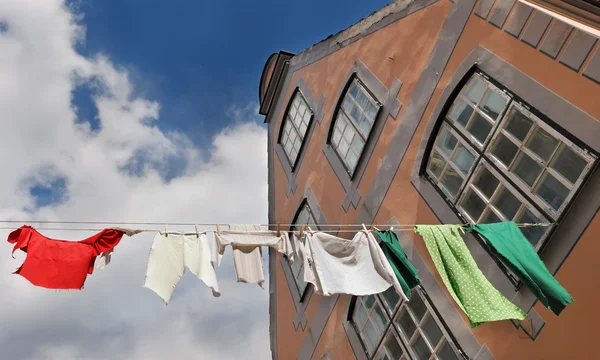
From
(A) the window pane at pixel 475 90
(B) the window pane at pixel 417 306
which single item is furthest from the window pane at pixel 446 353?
(A) the window pane at pixel 475 90

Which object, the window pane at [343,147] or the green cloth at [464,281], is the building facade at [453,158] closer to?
the window pane at [343,147]

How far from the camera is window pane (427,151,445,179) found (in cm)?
695

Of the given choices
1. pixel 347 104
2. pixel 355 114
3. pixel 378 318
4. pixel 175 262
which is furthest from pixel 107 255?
pixel 347 104

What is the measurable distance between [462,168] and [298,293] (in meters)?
5.40

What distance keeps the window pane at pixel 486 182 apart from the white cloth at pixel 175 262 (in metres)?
3.69

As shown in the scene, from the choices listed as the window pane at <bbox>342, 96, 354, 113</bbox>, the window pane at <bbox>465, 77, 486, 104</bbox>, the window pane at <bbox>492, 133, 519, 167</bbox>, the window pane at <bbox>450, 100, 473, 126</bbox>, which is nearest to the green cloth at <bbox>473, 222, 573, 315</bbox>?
the window pane at <bbox>492, 133, 519, 167</bbox>

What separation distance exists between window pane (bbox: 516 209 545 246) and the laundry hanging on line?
192 inches

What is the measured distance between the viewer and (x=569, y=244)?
4.86 m

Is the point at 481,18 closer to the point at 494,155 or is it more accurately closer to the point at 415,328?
the point at 494,155

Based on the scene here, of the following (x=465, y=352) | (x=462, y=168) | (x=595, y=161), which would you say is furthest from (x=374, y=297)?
(x=595, y=161)

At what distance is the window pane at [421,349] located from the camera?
21.7ft

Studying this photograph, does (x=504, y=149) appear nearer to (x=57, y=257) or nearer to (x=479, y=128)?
(x=479, y=128)

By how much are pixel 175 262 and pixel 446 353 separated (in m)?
3.86

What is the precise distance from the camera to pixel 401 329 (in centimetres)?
726
